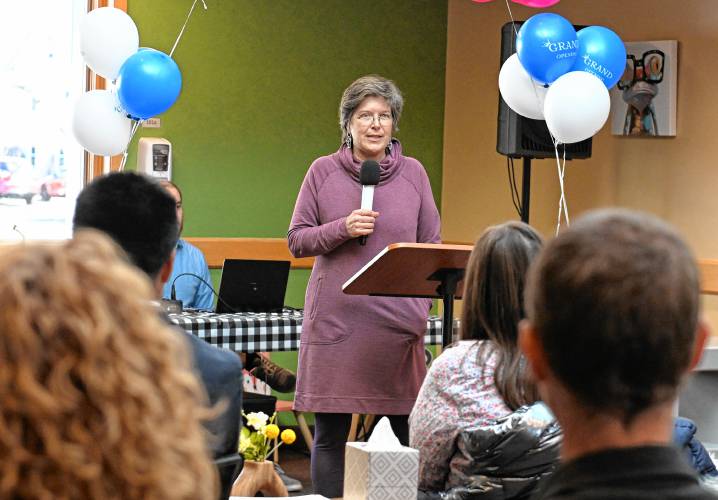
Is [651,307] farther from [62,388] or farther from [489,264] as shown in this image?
[489,264]

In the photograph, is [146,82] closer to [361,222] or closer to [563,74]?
[361,222]

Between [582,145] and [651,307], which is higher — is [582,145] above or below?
above

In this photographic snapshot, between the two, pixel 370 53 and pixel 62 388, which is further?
pixel 370 53

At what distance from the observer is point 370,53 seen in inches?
261

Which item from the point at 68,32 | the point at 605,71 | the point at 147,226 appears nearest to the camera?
the point at 147,226

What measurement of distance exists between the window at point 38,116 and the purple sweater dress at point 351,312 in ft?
8.22

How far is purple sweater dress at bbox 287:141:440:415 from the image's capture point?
348 cm

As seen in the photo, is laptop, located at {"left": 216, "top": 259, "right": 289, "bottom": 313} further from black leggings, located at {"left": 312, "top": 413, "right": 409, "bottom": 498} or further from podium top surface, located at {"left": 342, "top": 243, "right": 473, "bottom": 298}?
podium top surface, located at {"left": 342, "top": 243, "right": 473, "bottom": 298}

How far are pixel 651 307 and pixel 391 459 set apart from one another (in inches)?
52.9

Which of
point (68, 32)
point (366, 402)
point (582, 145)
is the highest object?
point (68, 32)

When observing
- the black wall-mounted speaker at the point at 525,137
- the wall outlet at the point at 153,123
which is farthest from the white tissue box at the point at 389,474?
the wall outlet at the point at 153,123

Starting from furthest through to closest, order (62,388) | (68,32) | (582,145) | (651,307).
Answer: (68,32), (582,145), (651,307), (62,388)

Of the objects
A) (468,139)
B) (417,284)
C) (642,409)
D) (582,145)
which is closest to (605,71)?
(582,145)

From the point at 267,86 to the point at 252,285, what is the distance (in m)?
2.02
